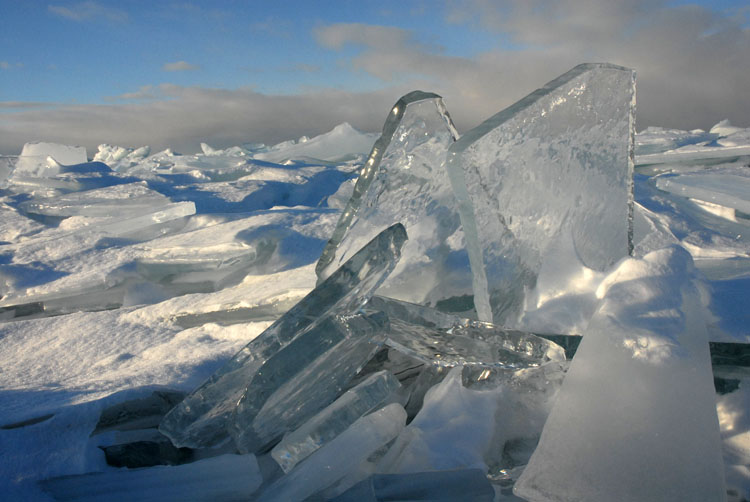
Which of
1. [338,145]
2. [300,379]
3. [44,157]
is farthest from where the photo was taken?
[338,145]

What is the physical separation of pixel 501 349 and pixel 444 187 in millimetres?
508

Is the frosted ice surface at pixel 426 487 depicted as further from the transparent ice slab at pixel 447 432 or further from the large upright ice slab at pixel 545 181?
the large upright ice slab at pixel 545 181

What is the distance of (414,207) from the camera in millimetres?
1436

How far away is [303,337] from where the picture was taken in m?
0.99

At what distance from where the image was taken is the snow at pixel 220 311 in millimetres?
1000

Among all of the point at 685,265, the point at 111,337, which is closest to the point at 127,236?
the point at 111,337

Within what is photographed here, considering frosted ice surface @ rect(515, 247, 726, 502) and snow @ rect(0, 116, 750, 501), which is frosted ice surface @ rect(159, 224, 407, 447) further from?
frosted ice surface @ rect(515, 247, 726, 502)

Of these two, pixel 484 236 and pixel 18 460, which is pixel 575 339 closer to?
pixel 484 236

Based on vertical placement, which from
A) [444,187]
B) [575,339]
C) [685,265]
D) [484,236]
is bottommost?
[575,339]

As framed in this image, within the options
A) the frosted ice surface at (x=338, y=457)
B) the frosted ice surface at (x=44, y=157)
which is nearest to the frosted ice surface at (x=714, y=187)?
the frosted ice surface at (x=338, y=457)

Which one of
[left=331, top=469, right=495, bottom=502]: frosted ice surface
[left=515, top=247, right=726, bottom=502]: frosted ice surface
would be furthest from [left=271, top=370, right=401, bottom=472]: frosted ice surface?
[left=515, top=247, right=726, bottom=502]: frosted ice surface

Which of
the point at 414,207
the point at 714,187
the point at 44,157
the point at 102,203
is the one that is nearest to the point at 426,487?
the point at 414,207

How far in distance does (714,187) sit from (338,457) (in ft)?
11.1

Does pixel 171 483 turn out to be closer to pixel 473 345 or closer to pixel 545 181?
pixel 473 345
